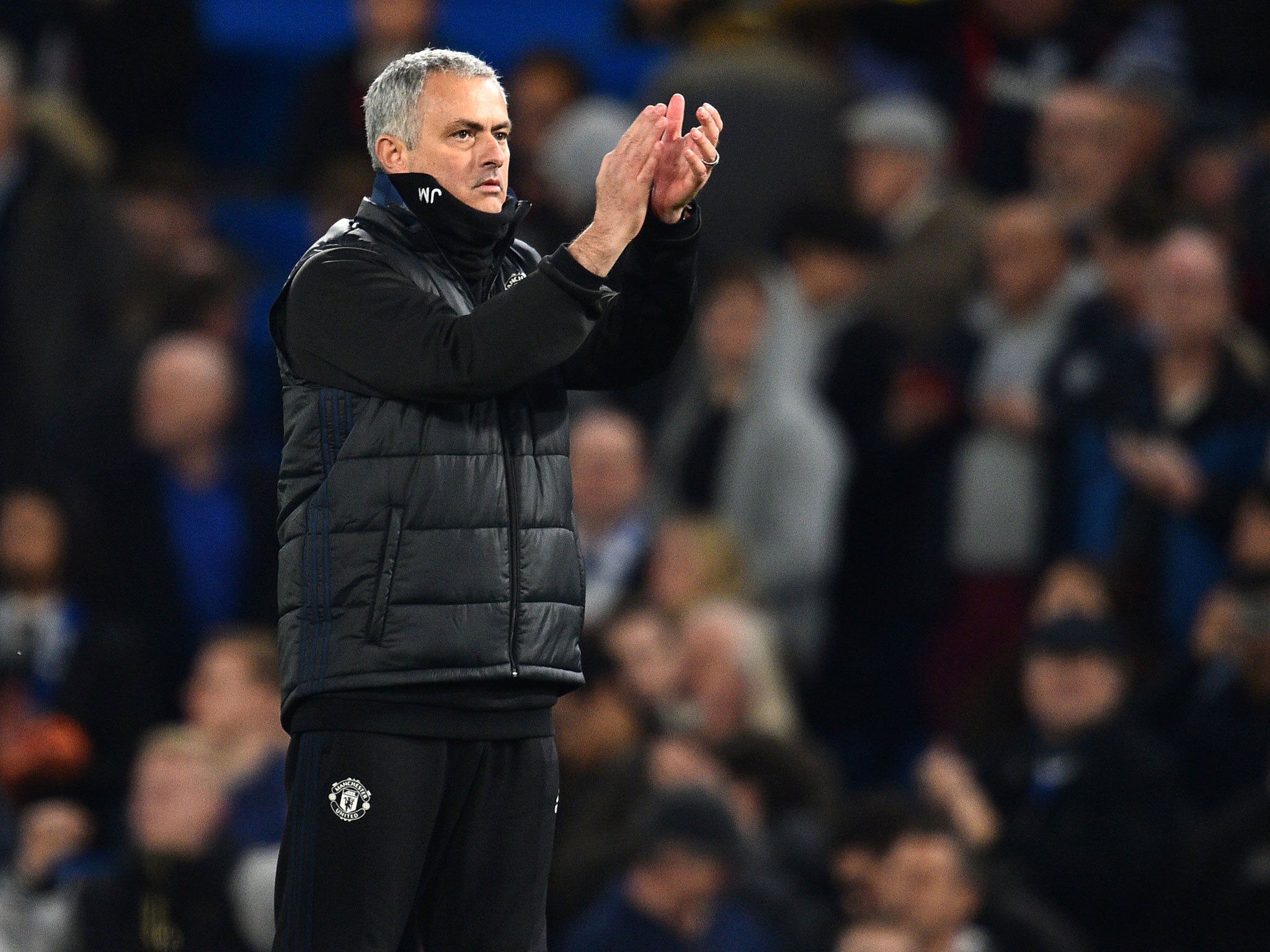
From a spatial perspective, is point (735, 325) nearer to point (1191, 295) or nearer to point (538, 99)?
point (1191, 295)

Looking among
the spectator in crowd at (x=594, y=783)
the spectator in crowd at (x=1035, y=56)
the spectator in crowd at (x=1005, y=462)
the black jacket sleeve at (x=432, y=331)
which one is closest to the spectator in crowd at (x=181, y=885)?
the spectator in crowd at (x=594, y=783)

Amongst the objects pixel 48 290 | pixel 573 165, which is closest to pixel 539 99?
pixel 573 165

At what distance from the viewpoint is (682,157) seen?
13.3 feet

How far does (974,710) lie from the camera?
8.53 meters

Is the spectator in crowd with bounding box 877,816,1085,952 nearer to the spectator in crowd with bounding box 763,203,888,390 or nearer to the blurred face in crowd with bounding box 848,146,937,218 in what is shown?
the spectator in crowd with bounding box 763,203,888,390

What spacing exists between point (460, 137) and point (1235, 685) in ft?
15.2

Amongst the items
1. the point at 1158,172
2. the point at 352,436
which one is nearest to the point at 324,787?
the point at 352,436

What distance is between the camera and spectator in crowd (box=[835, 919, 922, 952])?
7.13 m

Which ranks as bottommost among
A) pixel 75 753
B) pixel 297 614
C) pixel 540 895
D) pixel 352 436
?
pixel 75 753

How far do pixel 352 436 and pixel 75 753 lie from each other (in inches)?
204

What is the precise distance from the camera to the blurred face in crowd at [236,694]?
27.9ft

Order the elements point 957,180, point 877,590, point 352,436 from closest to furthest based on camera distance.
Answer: point 352,436, point 877,590, point 957,180

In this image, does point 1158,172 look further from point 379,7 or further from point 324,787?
point 324,787

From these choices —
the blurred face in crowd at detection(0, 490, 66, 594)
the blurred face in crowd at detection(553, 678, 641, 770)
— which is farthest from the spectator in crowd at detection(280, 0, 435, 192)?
the blurred face in crowd at detection(553, 678, 641, 770)
